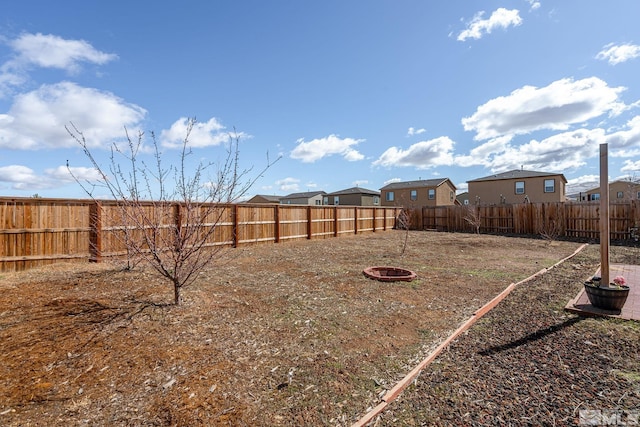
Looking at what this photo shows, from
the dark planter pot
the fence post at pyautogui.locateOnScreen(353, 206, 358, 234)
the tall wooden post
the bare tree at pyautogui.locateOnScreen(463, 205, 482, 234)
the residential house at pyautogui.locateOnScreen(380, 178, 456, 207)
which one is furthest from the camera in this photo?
the residential house at pyautogui.locateOnScreen(380, 178, 456, 207)

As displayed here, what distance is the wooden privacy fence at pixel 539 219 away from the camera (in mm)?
13539

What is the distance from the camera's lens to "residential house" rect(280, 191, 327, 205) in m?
42.1

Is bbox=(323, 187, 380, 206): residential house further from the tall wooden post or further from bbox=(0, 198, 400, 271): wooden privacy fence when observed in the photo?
the tall wooden post

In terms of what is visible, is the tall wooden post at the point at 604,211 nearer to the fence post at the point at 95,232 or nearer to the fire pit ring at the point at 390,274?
the fire pit ring at the point at 390,274

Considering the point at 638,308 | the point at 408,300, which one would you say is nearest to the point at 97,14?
the point at 408,300

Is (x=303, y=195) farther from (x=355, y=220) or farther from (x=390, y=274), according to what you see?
(x=390, y=274)

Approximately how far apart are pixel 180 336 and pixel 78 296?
252 cm

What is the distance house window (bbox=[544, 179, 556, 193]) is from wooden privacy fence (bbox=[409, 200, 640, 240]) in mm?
9090

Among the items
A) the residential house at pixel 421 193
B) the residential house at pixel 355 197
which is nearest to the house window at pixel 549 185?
the residential house at pixel 421 193

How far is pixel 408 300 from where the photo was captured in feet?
15.7

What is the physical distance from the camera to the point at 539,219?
1592 cm

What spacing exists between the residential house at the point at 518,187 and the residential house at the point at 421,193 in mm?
3027

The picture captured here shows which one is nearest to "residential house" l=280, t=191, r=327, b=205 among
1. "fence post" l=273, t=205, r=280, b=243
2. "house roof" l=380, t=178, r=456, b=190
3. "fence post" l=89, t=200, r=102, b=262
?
"house roof" l=380, t=178, r=456, b=190

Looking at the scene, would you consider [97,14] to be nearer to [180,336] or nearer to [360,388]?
[180,336]
